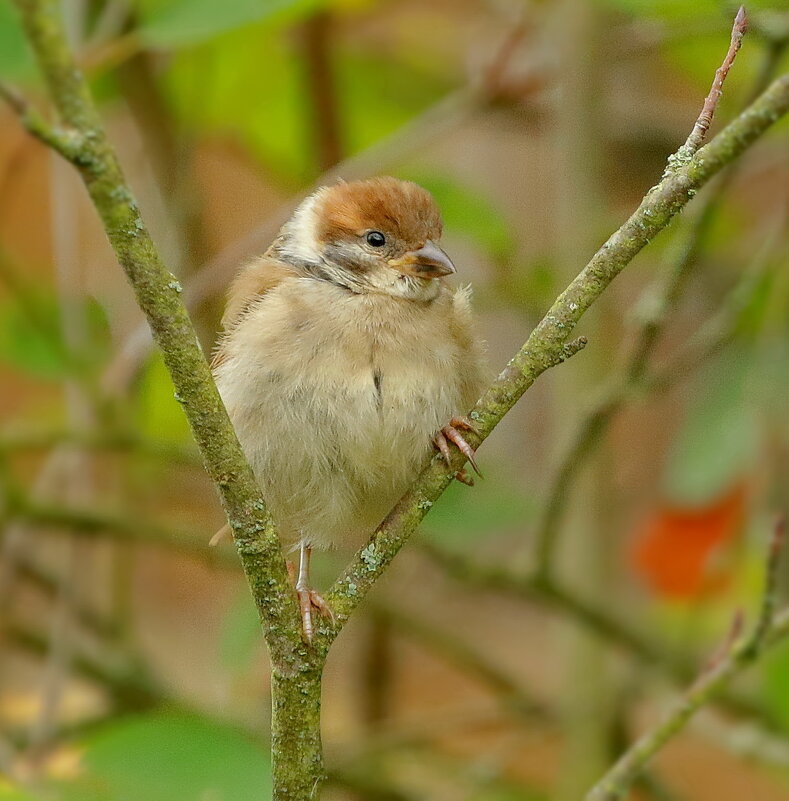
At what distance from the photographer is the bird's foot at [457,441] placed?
1785 millimetres

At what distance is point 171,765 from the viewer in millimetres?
2338

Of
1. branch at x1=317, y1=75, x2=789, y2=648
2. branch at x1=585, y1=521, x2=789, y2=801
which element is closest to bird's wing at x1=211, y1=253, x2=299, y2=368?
branch at x1=317, y1=75, x2=789, y2=648

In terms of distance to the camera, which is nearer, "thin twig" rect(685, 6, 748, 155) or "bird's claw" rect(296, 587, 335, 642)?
"thin twig" rect(685, 6, 748, 155)

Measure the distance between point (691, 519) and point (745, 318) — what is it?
0.64 meters

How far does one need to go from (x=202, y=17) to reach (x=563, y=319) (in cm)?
123

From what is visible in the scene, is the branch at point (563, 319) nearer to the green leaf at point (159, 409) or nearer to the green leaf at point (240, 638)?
the green leaf at point (240, 638)

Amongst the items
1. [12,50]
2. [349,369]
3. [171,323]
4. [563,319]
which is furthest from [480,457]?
[171,323]

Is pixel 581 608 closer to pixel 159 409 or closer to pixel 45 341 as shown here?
pixel 159 409

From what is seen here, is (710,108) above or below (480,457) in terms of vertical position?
below

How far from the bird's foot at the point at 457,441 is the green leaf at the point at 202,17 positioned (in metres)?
0.84

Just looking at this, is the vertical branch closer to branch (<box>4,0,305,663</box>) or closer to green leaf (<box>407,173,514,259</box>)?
green leaf (<box>407,173,514,259</box>)

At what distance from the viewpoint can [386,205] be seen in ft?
8.75

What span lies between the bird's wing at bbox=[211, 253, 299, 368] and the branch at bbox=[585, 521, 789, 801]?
109 cm

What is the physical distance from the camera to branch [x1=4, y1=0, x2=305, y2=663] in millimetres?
1169
